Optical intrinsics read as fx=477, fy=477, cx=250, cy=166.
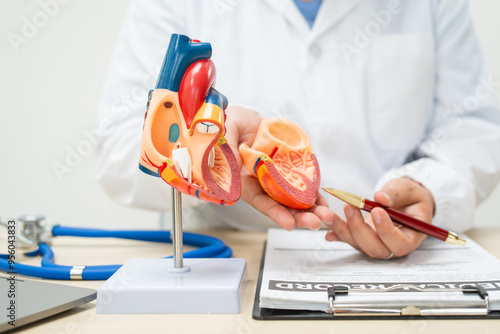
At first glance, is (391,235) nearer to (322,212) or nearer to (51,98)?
(322,212)

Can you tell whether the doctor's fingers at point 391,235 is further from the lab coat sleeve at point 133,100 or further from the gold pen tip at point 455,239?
the lab coat sleeve at point 133,100

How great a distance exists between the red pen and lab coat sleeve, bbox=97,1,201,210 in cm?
Result: 30

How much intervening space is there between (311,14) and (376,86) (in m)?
0.18

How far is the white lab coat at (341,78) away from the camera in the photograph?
0.83 m

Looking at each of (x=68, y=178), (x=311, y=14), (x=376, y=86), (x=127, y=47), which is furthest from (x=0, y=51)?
(x=376, y=86)

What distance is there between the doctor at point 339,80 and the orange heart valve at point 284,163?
0.28m

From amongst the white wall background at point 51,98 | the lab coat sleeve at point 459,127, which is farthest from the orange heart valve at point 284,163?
the white wall background at point 51,98

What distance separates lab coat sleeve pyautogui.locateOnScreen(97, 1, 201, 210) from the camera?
2.53 ft

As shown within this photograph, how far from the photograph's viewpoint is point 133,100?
0.81 m

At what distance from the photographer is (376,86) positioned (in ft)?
2.82

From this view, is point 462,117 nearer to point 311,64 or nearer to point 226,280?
point 311,64

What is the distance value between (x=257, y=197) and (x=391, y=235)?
0.51 feet

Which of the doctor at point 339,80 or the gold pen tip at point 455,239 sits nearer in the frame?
the gold pen tip at point 455,239

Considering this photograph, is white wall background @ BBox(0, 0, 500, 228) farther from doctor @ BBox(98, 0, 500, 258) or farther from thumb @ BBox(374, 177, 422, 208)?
thumb @ BBox(374, 177, 422, 208)
